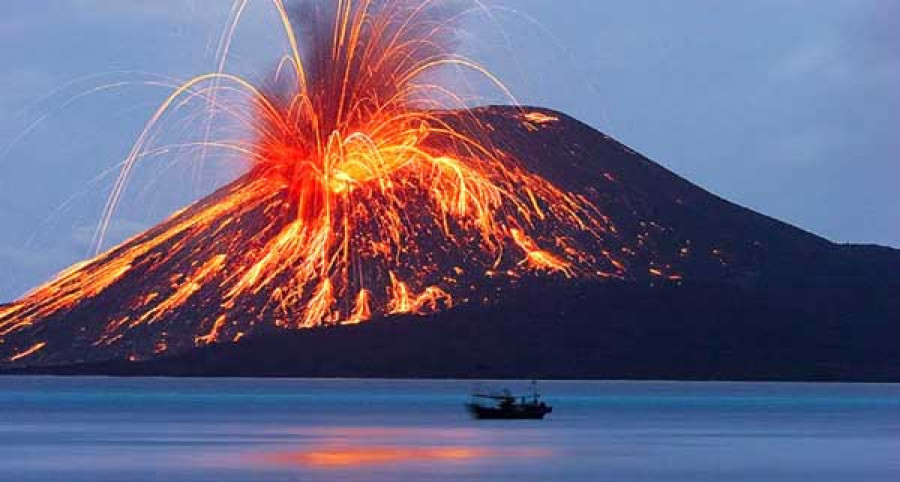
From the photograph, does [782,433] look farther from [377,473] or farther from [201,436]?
[377,473]

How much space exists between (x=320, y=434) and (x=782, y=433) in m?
35.0

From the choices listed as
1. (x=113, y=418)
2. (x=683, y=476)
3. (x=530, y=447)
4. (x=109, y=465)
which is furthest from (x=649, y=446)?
(x=113, y=418)

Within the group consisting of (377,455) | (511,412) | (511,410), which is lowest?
(377,455)

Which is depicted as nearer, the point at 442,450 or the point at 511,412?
the point at 442,450

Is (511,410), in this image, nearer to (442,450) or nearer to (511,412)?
(511,412)

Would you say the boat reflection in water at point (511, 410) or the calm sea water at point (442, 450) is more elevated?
the boat reflection in water at point (511, 410)

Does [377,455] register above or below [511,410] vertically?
below

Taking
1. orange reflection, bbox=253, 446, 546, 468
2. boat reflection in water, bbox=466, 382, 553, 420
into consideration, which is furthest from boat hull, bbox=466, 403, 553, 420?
orange reflection, bbox=253, 446, 546, 468

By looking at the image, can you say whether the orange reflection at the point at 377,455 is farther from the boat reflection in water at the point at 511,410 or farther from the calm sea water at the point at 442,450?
the boat reflection in water at the point at 511,410

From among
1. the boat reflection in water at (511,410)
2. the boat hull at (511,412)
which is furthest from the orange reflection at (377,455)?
the boat hull at (511,412)

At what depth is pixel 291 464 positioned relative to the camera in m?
116

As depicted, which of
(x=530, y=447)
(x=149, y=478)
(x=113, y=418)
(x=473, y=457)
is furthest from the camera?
(x=113, y=418)

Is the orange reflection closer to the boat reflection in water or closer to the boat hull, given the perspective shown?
the boat reflection in water

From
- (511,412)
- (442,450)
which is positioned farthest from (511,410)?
(442,450)
